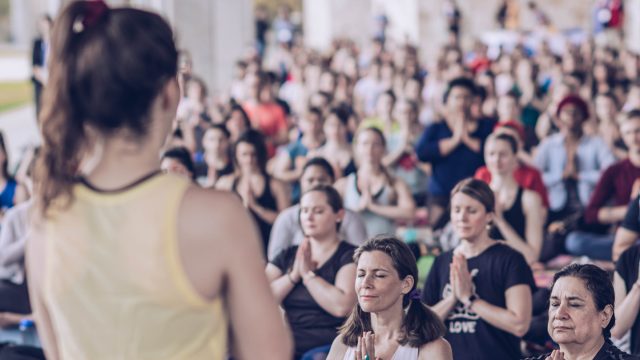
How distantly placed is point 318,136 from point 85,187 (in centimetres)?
676

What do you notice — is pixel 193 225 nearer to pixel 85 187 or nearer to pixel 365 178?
pixel 85 187

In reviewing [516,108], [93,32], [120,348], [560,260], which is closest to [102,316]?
[120,348]

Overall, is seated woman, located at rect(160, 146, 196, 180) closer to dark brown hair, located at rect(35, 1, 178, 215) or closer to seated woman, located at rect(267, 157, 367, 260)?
seated woman, located at rect(267, 157, 367, 260)

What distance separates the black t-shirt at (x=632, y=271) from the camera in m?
4.52

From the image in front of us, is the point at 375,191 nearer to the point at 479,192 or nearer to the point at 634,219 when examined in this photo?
the point at 634,219

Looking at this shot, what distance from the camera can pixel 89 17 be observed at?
1.79 metres

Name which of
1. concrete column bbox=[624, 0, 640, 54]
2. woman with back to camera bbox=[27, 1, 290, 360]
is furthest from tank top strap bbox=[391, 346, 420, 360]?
concrete column bbox=[624, 0, 640, 54]

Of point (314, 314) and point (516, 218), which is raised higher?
point (516, 218)

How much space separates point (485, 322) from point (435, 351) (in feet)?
2.70

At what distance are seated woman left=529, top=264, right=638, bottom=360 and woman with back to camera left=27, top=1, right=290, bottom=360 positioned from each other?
1950mm

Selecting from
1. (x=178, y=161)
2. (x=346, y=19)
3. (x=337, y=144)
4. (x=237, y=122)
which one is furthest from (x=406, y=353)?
(x=346, y=19)

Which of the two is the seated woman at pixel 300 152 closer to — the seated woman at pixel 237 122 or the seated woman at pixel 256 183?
the seated woman at pixel 237 122

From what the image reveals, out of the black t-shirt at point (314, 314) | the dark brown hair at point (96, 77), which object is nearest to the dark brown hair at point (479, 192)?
the black t-shirt at point (314, 314)

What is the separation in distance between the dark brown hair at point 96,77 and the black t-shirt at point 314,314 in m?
3.16
